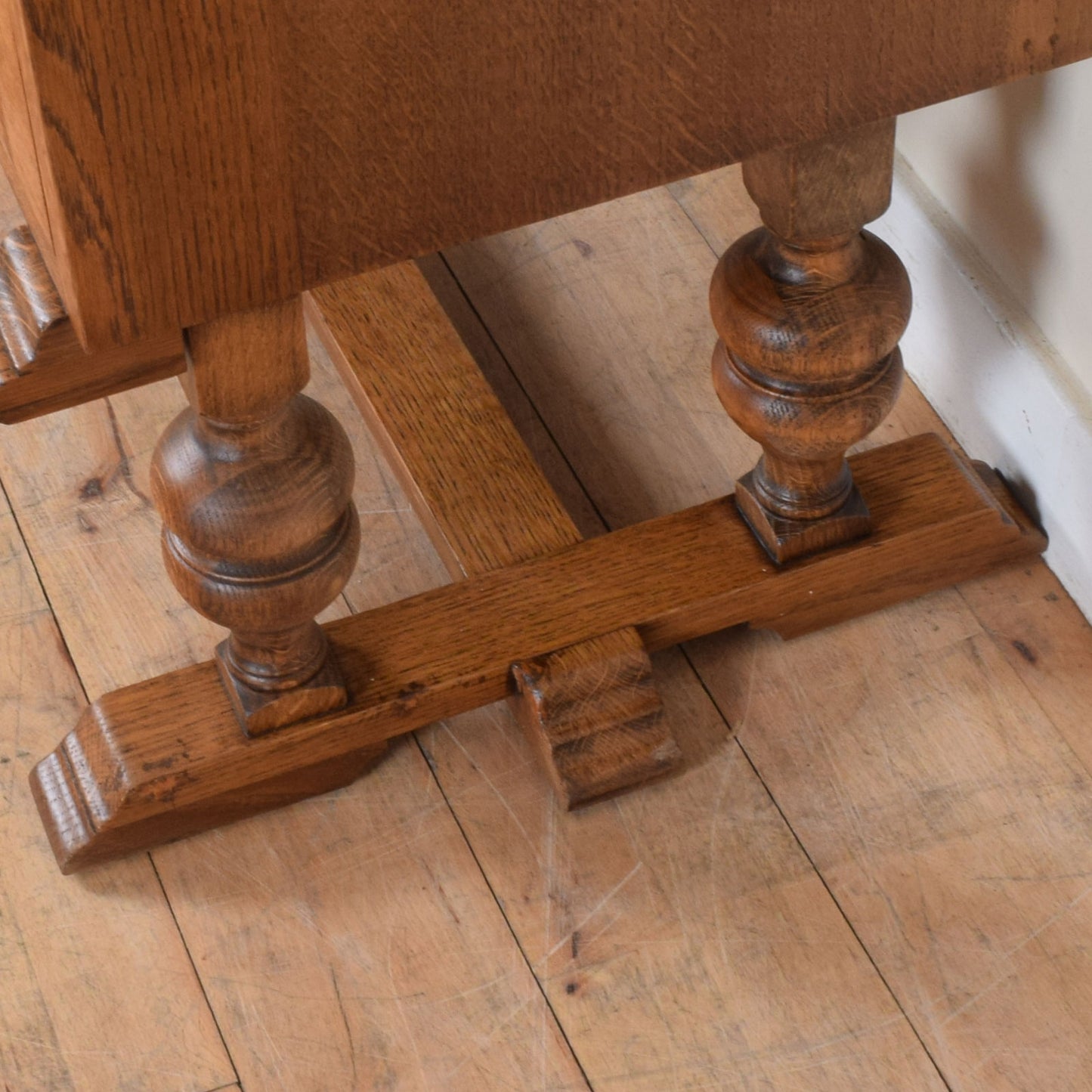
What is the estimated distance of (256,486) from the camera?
35.6 inches

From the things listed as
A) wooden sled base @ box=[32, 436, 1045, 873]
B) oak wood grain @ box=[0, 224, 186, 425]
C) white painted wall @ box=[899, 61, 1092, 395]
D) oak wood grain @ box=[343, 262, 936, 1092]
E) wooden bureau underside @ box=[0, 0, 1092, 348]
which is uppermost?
wooden bureau underside @ box=[0, 0, 1092, 348]

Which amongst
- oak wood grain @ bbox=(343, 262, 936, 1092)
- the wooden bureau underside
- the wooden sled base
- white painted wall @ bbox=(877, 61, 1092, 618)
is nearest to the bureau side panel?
the wooden bureau underside

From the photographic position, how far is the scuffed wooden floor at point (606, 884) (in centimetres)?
100

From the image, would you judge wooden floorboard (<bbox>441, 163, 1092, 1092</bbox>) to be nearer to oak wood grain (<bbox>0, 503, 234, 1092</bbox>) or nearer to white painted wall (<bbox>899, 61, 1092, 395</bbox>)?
white painted wall (<bbox>899, 61, 1092, 395</bbox>)

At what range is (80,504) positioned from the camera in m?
1.29

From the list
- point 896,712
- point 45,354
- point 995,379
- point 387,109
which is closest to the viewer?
point 387,109

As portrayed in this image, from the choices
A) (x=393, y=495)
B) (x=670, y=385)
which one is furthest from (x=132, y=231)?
(x=670, y=385)

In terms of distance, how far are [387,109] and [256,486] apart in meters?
0.27

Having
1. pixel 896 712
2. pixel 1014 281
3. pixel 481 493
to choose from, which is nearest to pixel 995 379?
pixel 1014 281

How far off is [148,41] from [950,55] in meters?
0.38

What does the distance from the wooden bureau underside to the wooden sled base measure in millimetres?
389

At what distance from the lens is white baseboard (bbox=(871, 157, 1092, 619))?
119cm

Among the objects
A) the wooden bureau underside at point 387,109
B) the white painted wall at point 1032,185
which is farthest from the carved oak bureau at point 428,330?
the white painted wall at point 1032,185

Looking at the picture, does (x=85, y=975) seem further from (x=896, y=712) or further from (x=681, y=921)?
(x=896, y=712)
